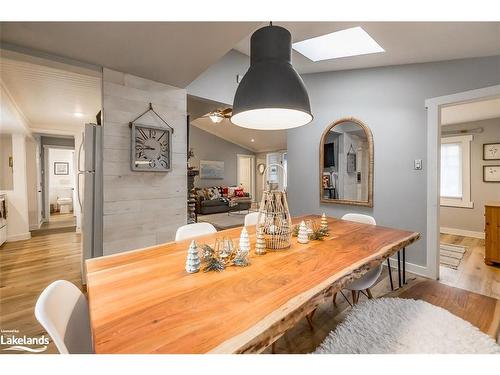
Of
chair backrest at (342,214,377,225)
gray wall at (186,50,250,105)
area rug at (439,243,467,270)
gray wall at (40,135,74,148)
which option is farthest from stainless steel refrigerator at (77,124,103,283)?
gray wall at (40,135,74,148)

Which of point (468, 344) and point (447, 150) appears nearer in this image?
point (468, 344)

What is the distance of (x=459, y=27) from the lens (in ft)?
5.90

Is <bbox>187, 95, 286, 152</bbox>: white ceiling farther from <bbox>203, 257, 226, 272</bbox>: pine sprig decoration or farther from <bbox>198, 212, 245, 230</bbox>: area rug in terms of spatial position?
<bbox>203, 257, 226, 272</bbox>: pine sprig decoration

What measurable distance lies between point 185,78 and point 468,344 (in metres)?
2.72

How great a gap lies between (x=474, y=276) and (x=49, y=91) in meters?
5.40

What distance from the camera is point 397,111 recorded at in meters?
2.78

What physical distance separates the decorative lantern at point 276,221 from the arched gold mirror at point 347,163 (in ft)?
6.98

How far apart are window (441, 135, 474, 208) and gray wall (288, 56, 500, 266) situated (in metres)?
2.71
